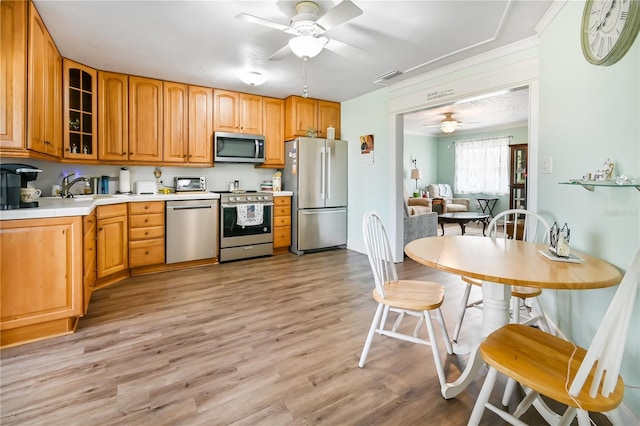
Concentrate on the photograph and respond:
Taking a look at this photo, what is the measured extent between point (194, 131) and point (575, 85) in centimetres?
404

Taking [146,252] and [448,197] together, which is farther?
[448,197]

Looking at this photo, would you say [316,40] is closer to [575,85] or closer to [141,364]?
[575,85]

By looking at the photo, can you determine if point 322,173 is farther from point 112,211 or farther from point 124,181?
point 112,211

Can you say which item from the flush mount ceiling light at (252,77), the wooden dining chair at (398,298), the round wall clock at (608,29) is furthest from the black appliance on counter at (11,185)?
the round wall clock at (608,29)

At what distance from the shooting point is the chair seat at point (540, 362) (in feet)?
3.26

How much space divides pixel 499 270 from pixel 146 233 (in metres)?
3.73

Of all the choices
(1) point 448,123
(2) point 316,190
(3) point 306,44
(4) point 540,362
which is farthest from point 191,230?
(1) point 448,123

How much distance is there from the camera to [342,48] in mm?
2664

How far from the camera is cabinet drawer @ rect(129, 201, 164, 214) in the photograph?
3719 mm

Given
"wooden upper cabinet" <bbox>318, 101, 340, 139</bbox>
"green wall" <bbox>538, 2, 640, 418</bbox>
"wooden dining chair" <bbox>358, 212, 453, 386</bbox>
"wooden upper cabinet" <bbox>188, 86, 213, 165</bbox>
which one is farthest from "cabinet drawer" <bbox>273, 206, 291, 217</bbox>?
"green wall" <bbox>538, 2, 640, 418</bbox>

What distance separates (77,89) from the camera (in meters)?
3.51

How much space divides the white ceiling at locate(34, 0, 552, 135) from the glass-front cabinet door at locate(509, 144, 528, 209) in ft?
17.3

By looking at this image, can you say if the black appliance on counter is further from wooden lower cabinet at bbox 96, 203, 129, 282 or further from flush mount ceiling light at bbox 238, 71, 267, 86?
flush mount ceiling light at bbox 238, 71, 267, 86

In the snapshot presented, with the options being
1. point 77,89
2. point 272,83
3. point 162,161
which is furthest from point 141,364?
point 272,83
